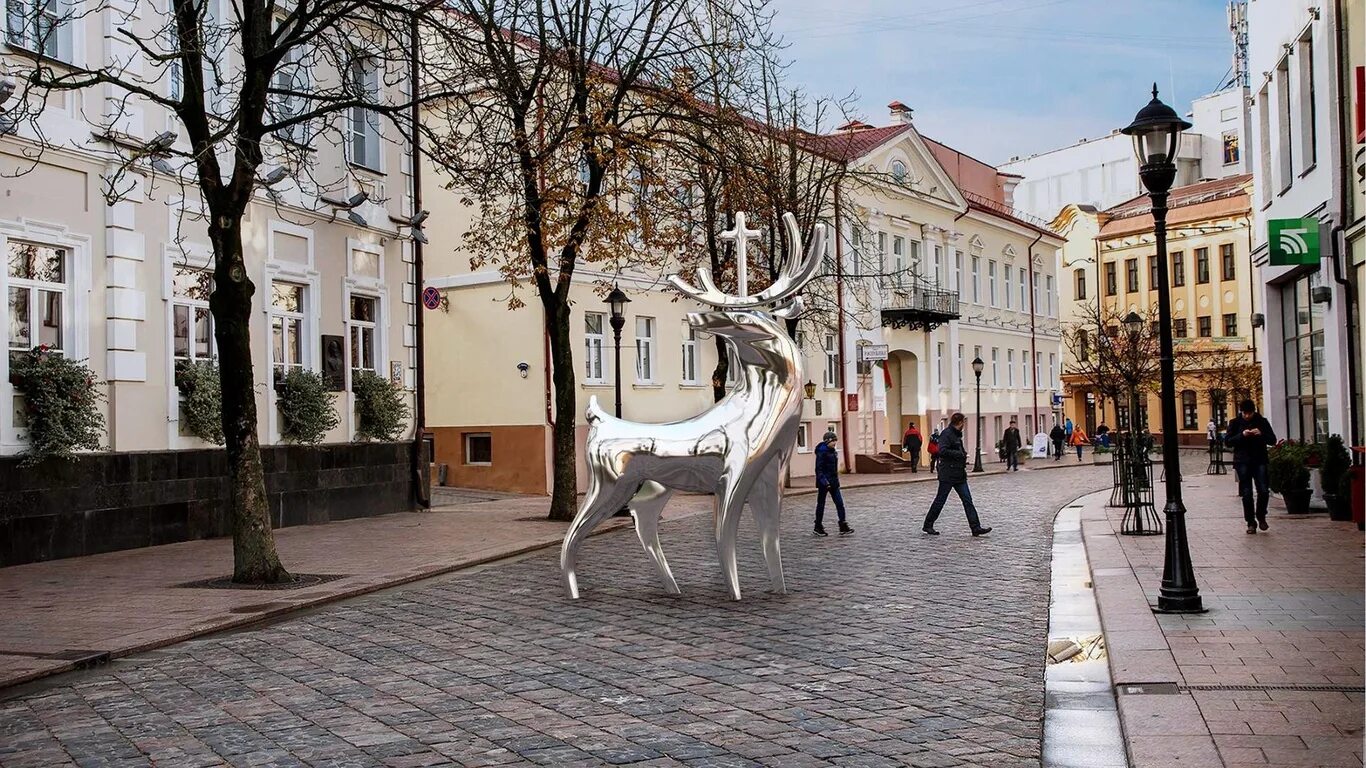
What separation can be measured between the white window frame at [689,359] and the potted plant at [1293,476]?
17464 millimetres

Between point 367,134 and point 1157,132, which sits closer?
point 1157,132

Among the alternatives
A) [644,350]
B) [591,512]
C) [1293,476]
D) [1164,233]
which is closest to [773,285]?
[591,512]

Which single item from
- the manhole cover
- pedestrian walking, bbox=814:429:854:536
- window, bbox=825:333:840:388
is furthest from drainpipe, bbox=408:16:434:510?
window, bbox=825:333:840:388

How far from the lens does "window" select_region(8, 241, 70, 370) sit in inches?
598

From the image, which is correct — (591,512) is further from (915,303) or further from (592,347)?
(915,303)

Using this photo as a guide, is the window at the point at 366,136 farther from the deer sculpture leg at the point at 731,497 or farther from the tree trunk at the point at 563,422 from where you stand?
the deer sculpture leg at the point at 731,497

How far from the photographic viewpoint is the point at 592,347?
1231 inches

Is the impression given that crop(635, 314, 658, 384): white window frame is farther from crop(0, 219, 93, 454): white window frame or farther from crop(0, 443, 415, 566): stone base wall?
crop(0, 219, 93, 454): white window frame

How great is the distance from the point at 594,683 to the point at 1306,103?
1592 cm

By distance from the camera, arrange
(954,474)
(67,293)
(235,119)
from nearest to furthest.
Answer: (235,119), (67,293), (954,474)

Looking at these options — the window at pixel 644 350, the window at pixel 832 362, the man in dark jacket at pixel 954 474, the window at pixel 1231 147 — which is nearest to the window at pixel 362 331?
the man in dark jacket at pixel 954 474

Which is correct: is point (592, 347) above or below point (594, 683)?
above

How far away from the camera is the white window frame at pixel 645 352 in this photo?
3234 cm

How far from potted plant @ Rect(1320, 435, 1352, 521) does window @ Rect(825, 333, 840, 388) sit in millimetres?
24329
